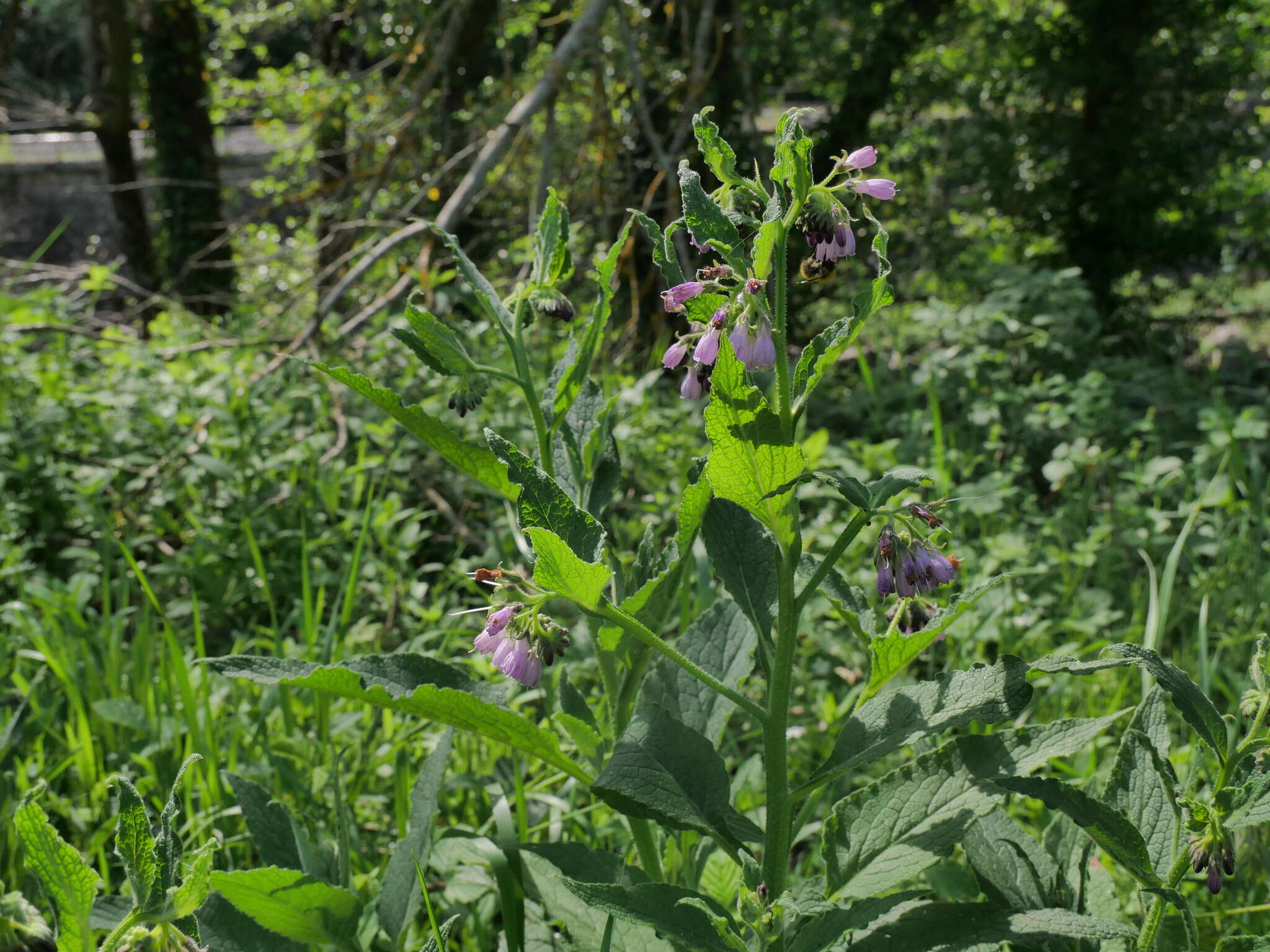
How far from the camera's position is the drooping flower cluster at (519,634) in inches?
38.7

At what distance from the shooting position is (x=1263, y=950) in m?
0.90

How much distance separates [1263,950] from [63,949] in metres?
1.06

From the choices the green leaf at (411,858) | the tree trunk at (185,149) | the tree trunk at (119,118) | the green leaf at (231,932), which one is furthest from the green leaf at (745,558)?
the tree trunk at (119,118)

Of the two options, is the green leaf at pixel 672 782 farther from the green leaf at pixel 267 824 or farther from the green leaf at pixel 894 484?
the green leaf at pixel 267 824

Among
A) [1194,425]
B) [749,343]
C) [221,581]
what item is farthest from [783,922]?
[1194,425]

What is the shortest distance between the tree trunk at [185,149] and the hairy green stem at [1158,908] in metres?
7.15

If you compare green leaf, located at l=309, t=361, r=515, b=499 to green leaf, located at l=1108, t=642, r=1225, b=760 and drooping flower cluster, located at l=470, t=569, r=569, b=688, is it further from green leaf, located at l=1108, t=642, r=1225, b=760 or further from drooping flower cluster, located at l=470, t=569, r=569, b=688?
green leaf, located at l=1108, t=642, r=1225, b=760

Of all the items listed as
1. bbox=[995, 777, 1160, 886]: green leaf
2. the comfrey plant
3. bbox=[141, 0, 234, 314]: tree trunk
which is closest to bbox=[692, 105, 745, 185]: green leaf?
the comfrey plant

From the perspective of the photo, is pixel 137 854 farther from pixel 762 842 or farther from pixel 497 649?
pixel 762 842

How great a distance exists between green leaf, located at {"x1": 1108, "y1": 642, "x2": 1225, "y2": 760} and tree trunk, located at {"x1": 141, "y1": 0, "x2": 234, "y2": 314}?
714 cm

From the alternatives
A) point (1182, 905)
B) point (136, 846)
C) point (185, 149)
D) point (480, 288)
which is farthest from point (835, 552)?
point (185, 149)

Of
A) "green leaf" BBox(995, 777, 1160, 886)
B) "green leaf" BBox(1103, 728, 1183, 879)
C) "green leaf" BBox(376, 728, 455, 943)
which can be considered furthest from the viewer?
"green leaf" BBox(376, 728, 455, 943)

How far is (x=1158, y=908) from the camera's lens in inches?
38.3

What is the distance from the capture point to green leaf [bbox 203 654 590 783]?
938mm
